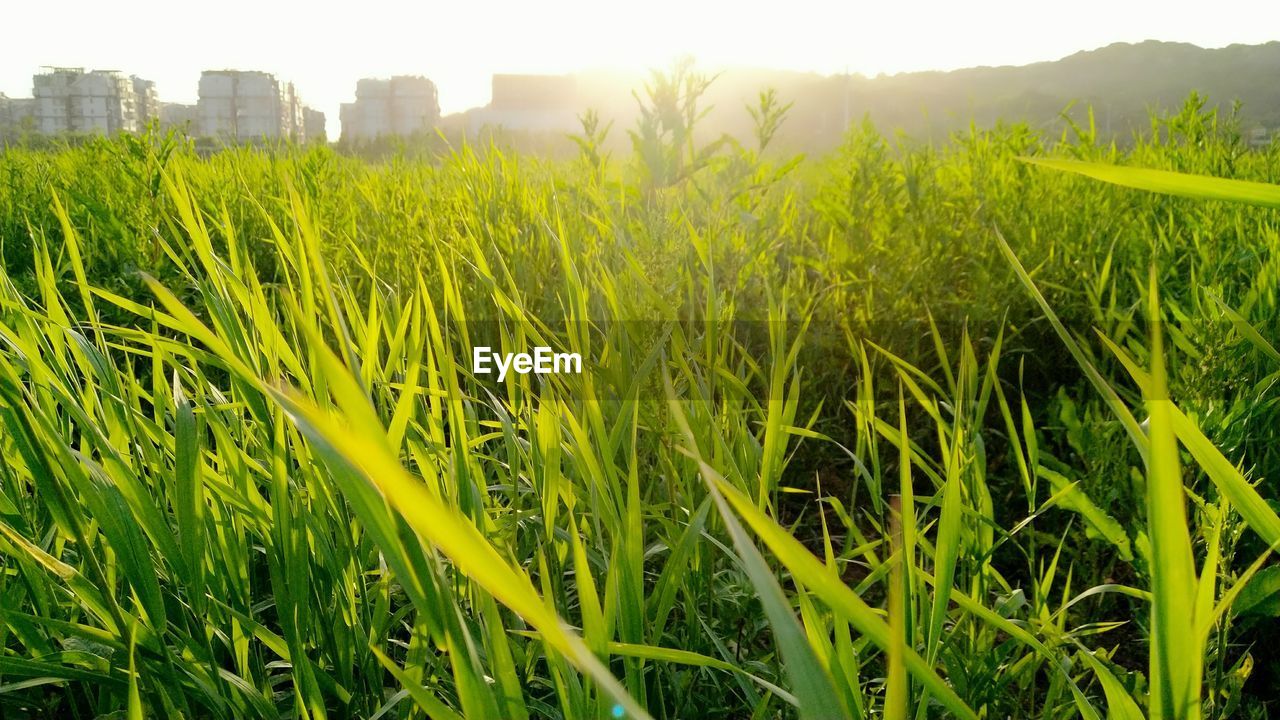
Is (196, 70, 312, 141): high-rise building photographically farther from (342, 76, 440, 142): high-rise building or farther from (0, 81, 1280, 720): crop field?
(0, 81, 1280, 720): crop field

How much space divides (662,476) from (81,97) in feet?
259

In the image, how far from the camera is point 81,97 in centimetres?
6341

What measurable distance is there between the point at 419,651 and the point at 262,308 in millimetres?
370

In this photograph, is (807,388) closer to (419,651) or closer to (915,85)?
(419,651)

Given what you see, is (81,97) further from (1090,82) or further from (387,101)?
(1090,82)

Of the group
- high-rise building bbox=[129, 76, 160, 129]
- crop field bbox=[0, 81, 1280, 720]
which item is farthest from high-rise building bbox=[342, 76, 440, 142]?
crop field bbox=[0, 81, 1280, 720]

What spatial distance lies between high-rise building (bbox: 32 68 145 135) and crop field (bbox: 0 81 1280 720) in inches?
2886

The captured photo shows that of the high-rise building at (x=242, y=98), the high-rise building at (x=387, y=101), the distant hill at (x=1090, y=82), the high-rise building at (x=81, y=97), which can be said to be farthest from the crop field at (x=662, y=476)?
the high-rise building at (x=81, y=97)

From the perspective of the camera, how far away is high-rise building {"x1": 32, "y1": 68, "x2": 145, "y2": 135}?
61.7m

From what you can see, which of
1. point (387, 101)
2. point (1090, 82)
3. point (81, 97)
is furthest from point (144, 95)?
point (1090, 82)

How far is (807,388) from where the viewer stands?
5.90 ft

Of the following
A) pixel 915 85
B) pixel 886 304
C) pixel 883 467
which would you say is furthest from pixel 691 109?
pixel 915 85

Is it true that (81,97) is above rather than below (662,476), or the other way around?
above

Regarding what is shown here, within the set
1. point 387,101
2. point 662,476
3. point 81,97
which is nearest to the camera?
point 662,476
